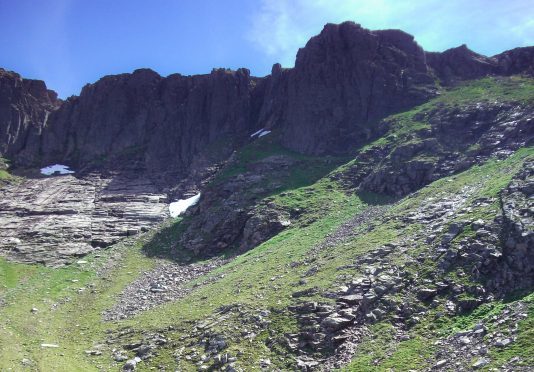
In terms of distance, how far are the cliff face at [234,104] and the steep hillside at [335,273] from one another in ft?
35.7

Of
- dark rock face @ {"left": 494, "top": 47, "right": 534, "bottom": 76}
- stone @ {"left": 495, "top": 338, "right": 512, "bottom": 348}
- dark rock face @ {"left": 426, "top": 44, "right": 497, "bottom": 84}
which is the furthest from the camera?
dark rock face @ {"left": 426, "top": 44, "right": 497, "bottom": 84}

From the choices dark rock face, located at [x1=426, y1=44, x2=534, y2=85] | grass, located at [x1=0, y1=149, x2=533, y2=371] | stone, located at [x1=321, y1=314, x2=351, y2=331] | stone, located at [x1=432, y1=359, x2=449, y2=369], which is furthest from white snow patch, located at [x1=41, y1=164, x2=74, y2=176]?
stone, located at [x1=432, y1=359, x2=449, y2=369]

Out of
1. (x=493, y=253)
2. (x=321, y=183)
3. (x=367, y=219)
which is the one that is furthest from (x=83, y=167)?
(x=493, y=253)

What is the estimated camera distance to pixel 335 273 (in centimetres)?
3594

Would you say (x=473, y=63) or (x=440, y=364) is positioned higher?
(x=473, y=63)

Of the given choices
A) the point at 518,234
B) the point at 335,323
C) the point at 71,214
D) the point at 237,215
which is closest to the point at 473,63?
the point at 237,215

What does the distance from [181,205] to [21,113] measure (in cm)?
6400

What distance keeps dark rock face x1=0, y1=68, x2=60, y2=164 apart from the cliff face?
0.83ft

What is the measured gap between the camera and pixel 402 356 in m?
24.5

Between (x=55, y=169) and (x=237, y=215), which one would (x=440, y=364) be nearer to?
(x=237, y=215)

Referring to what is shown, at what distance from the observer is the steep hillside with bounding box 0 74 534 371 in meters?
27.2

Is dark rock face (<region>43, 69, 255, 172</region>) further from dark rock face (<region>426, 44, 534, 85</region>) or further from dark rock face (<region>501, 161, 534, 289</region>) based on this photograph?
dark rock face (<region>501, 161, 534, 289</region>)

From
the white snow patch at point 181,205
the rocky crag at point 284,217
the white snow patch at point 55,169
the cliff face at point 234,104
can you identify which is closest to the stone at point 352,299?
the rocky crag at point 284,217

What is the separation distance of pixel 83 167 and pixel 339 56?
2400 inches
